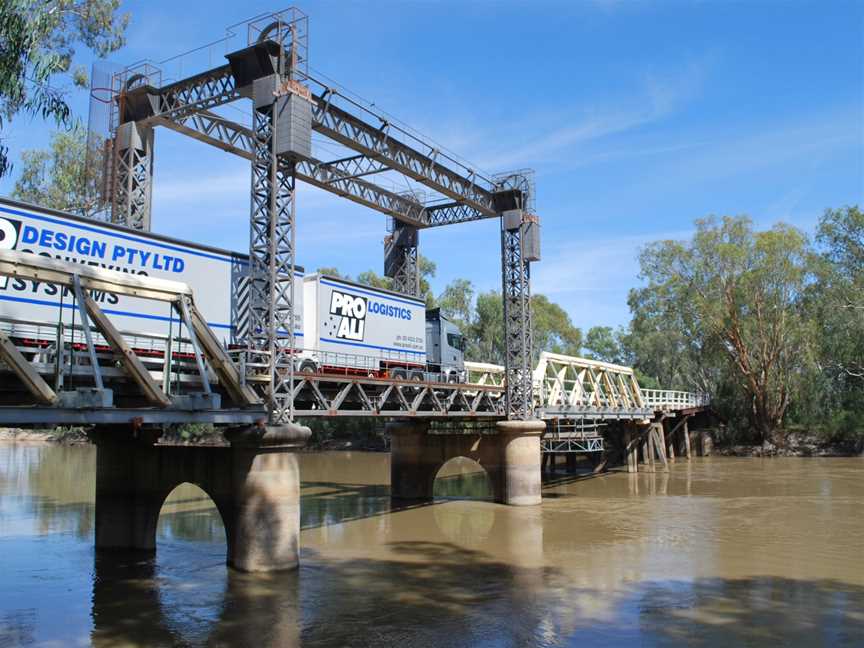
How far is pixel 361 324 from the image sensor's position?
26.9 meters

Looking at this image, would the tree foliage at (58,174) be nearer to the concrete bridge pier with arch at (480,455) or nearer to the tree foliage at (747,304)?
the concrete bridge pier with arch at (480,455)

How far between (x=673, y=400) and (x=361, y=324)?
35.0 metres

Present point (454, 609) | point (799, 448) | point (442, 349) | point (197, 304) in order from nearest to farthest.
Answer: point (454, 609) → point (197, 304) → point (442, 349) → point (799, 448)

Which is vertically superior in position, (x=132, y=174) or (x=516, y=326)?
(x=132, y=174)

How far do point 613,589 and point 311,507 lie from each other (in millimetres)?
16720

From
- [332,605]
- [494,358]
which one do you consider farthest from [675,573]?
[494,358]

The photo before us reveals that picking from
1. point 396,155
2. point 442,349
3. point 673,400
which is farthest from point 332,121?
point 673,400

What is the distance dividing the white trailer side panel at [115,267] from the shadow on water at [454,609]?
6.09 meters

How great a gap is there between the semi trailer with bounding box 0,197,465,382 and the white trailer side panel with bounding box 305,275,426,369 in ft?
0.12

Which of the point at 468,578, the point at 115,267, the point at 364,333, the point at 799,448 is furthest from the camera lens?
the point at 799,448

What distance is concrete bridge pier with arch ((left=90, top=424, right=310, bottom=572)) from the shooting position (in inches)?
699

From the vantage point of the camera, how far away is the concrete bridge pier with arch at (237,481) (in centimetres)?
1775

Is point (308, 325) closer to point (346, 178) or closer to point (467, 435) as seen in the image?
point (346, 178)

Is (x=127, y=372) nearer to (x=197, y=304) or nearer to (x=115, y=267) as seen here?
(x=115, y=267)
